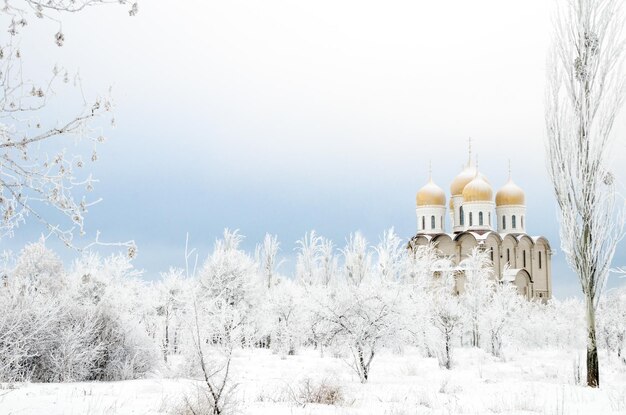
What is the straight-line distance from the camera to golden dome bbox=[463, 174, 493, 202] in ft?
184

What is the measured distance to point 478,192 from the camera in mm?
56062

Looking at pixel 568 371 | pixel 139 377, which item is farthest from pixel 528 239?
pixel 139 377

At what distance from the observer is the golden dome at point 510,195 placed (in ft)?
190

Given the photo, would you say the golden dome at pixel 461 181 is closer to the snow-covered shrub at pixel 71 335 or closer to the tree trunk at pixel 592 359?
the snow-covered shrub at pixel 71 335

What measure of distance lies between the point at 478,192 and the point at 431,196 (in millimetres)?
4621

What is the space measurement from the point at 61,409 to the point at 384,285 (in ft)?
30.4

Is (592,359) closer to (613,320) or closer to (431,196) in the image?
(613,320)

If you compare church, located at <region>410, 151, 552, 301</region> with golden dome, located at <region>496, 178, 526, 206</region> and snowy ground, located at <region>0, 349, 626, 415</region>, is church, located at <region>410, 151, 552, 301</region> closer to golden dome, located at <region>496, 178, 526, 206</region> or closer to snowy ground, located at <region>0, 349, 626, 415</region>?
golden dome, located at <region>496, 178, 526, 206</region>

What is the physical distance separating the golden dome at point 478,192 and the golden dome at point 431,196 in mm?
2682

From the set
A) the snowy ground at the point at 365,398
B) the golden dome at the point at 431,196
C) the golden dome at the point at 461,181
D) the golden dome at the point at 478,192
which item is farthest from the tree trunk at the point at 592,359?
the golden dome at the point at 461,181

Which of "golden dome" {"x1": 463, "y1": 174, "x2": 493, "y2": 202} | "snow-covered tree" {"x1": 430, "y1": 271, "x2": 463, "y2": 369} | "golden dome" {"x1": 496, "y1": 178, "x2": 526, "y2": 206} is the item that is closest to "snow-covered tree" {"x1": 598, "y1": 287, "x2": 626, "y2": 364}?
"snow-covered tree" {"x1": 430, "y1": 271, "x2": 463, "y2": 369}

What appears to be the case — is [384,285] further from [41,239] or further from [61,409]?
[41,239]

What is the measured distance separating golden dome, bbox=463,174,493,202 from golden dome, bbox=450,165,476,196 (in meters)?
3.80

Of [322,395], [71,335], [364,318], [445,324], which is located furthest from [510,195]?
[322,395]
